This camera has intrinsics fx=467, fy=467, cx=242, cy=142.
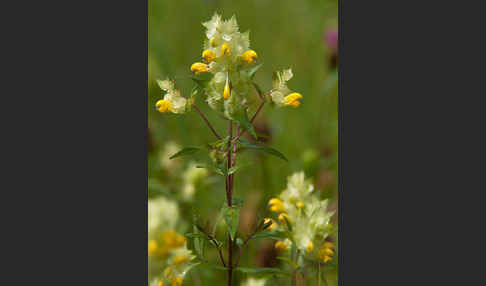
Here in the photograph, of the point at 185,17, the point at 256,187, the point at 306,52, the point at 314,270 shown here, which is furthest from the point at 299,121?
the point at 314,270

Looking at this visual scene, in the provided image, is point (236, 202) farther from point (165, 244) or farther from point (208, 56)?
point (208, 56)

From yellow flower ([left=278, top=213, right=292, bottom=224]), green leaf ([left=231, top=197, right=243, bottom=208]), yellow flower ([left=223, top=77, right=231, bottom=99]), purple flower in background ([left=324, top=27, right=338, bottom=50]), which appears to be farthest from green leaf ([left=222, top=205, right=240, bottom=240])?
purple flower in background ([left=324, top=27, right=338, bottom=50])

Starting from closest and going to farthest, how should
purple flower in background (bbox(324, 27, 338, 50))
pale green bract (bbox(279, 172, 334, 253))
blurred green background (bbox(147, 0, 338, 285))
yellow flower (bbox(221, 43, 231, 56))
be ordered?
1. yellow flower (bbox(221, 43, 231, 56))
2. pale green bract (bbox(279, 172, 334, 253))
3. blurred green background (bbox(147, 0, 338, 285))
4. purple flower in background (bbox(324, 27, 338, 50))

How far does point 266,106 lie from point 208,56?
3.87ft

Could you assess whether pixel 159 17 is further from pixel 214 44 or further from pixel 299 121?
pixel 214 44

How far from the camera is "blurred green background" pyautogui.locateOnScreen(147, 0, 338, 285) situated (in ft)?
5.87

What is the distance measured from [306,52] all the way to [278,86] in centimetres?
169

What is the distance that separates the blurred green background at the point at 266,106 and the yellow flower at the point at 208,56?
0.69 metres

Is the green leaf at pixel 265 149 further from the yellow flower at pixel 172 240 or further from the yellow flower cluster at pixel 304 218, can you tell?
the yellow flower at pixel 172 240

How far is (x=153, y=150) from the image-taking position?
2047mm

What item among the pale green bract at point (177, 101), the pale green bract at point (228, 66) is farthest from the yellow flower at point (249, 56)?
the pale green bract at point (177, 101)

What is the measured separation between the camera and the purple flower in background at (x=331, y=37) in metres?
2.23

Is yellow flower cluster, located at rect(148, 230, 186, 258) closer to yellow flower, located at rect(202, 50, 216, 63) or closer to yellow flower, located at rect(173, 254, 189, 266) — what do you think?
yellow flower, located at rect(173, 254, 189, 266)

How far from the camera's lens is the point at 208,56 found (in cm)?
92
